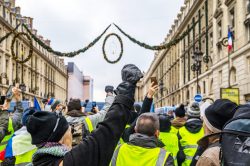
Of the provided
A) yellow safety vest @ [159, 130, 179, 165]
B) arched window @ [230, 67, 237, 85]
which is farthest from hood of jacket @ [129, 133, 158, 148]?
arched window @ [230, 67, 237, 85]

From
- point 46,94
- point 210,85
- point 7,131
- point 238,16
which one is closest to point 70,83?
point 46,94

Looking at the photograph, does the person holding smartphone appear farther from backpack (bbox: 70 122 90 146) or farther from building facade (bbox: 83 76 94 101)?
building facade (bbox: 83 76 94 101)

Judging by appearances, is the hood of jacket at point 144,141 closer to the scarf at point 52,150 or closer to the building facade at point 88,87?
the scarf at point 52,150

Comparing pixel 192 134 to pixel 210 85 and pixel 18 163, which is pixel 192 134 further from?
pixel 210 85

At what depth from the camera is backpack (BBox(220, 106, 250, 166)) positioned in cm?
165

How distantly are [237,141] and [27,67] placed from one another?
5604 centimetres

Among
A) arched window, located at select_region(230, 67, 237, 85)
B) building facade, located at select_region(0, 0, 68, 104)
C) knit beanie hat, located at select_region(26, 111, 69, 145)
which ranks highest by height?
building facade, located at select_region(0, 0, 68, 104)

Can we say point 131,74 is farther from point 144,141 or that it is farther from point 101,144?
point 144,141

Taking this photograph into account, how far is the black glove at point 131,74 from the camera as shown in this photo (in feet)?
8.38

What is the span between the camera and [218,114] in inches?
125

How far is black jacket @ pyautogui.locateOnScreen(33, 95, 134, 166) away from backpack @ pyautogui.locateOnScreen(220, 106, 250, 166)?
0.76 metres

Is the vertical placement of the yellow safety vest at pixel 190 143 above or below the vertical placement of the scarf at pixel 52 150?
below

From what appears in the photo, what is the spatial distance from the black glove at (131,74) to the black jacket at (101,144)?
0.61ft

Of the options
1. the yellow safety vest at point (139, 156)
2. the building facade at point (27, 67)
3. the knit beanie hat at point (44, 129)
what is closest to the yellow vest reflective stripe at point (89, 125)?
Result: the yellow safety vest at point (139, 156)
